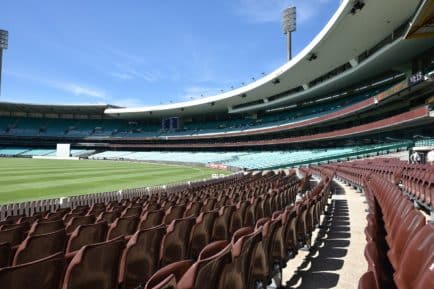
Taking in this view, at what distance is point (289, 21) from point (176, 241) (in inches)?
2742

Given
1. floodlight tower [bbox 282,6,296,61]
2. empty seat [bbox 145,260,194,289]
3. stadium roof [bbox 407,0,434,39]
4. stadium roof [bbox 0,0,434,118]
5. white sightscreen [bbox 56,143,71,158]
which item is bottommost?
empty seat [bbox 145,260,194,289]

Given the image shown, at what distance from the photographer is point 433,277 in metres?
1.75

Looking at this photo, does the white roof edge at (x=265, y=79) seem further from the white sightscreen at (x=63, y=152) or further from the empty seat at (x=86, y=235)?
the empty seat at (x=86, y=235)

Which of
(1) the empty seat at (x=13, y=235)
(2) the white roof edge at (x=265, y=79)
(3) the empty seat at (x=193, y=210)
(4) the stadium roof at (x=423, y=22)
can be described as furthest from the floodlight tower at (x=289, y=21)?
(1) the empty seat at (x=13, y=235)

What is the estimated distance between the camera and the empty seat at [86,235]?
175 inches

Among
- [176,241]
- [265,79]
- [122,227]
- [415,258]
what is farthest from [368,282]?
[265,79]

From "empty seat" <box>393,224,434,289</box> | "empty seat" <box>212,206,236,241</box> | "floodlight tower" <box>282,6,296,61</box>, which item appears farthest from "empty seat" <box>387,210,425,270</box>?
"floodlight tower" <box>282,6,296,61</box>

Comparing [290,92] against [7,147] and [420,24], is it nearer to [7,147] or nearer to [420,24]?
[420,24]

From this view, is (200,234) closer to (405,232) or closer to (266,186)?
(405,232)

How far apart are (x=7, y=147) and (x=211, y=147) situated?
172 ft

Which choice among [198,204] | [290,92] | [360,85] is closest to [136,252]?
[198,204]

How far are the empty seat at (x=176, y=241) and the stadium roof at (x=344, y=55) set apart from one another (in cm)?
2370

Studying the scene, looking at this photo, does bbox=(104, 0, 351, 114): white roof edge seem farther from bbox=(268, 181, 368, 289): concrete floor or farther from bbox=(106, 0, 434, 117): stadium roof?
bbox=(268, 181, 368, 289): concrete floor

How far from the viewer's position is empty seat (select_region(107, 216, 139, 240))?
17.0 ft
